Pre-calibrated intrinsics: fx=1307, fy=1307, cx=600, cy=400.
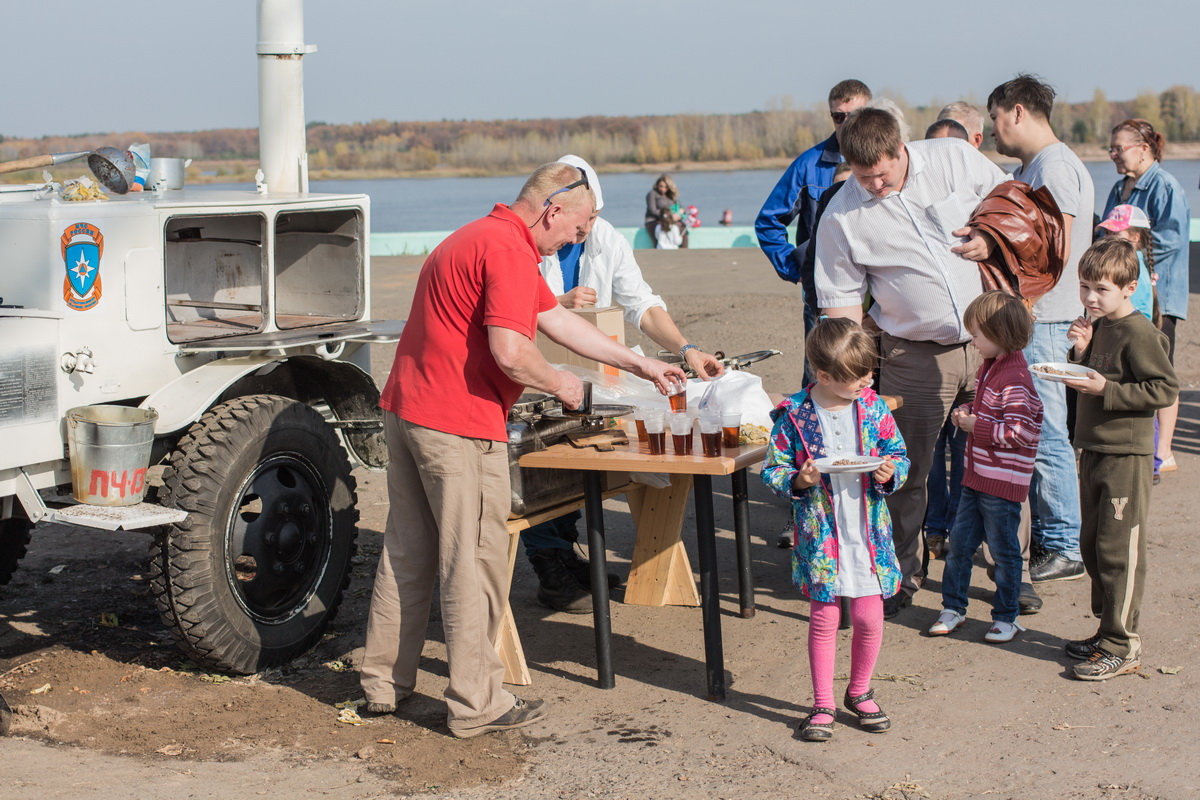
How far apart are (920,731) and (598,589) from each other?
119 cm

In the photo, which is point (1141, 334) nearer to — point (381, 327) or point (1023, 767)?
point (1023, 767)

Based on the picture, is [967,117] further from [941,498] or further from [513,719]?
[513,719]

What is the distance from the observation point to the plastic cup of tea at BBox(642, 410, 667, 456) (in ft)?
15.1

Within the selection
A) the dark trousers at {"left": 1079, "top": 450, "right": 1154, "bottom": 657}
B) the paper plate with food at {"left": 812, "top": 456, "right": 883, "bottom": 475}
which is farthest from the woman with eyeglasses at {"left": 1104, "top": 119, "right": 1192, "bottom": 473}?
the paper plate with food at {"left": 812, "top": 456, "right": 883, "bottom": 475}

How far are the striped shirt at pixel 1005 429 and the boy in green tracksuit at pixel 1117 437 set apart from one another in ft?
0.66

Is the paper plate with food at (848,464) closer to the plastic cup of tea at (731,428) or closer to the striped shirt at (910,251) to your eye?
the plastic cup of tea at (731,428)

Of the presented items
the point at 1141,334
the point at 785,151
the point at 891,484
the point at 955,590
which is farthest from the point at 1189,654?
the point at 785,151

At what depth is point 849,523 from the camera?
164 inches

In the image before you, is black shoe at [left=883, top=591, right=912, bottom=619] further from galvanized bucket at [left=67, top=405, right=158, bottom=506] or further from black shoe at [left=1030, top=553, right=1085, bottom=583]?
galvanized bucket at [left=67, top=405, right=158, bottom=506]

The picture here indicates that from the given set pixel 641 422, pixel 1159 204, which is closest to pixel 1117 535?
pixel 641 422

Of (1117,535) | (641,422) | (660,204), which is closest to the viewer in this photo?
(1117,535)

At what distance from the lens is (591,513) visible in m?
4.63

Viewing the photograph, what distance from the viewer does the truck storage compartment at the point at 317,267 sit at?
5.72 meters

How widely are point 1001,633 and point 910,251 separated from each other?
1.50 m
